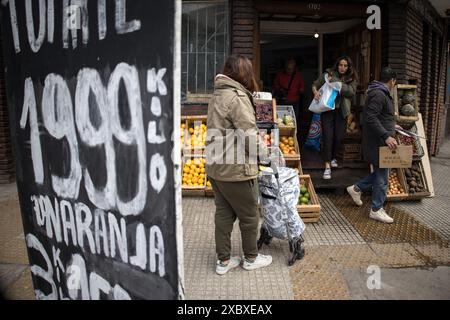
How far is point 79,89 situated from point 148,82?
0.40 m

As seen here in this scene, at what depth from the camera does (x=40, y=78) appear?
1.84 meters

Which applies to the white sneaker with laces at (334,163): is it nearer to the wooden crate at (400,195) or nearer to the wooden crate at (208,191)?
the wooden crate at (400,195)

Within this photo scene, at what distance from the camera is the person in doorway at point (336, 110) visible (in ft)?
21.0

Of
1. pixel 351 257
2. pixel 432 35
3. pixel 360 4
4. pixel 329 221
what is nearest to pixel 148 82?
pixel 351 257

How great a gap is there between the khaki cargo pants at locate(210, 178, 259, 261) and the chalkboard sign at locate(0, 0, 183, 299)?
178 centimetres

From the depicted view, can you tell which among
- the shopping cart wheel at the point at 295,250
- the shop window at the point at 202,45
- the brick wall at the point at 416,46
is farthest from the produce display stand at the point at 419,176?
the shop window at the point at 202,45

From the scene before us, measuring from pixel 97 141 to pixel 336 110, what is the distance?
18.0 ft

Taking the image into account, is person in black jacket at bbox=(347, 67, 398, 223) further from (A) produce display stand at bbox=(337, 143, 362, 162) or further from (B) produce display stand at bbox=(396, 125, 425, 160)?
(A) produce display stand at bbox=(337, 143, 362, 162)

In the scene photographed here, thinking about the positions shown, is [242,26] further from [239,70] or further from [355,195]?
[239,70]

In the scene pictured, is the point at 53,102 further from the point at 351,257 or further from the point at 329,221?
the point at 329,221

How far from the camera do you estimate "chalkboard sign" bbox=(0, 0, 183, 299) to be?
1493 mm

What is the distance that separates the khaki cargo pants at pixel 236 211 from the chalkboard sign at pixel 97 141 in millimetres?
1785

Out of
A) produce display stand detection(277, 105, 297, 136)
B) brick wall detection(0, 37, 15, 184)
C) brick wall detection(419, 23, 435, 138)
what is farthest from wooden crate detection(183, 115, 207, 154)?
brick wall detection(419, 23, 435, 138)

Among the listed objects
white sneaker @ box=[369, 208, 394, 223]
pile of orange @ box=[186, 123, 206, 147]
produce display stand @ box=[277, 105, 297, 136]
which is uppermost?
produce display stand @ box=[277, 105, 297, 136]
